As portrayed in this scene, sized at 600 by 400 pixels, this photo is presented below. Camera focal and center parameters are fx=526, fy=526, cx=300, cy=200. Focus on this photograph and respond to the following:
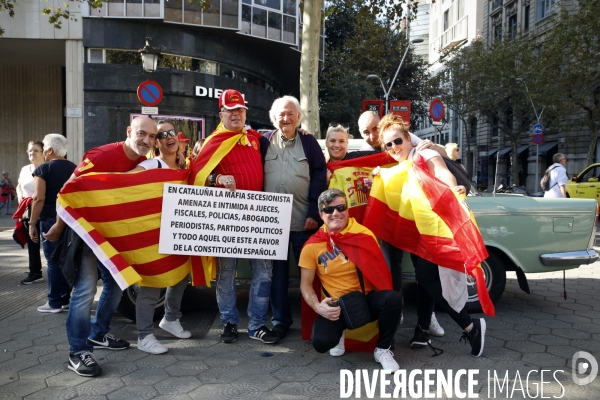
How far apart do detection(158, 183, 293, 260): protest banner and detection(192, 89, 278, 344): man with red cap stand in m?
0.11

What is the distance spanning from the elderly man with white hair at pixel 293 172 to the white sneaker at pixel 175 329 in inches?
31.8

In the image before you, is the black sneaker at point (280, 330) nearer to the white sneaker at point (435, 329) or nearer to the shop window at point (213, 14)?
the white sneaker at point (435, 329)

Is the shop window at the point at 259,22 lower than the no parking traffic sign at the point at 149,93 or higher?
higher

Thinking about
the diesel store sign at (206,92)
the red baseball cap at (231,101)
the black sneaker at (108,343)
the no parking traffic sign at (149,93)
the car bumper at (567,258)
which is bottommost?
the black sneaker at (108,343)

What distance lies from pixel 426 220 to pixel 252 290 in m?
1.64

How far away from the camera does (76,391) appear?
357cm

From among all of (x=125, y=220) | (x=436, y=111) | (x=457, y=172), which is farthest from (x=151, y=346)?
(x=436, y=111)

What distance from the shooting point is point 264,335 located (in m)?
4.57

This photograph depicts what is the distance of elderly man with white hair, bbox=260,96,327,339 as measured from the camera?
4586mm

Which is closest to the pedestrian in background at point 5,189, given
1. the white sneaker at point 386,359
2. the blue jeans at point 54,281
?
the blue jeans at point 54,281

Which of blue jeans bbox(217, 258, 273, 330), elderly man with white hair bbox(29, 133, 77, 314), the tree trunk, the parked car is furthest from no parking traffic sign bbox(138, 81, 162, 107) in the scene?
blue jeans bbox(217, 258, 273, 330)

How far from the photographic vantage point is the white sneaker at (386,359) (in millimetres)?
3908

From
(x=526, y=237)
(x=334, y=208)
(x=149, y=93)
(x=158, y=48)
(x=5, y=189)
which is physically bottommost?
(x=5, y=189)

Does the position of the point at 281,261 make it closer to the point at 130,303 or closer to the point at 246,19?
the point at 130,303
